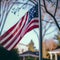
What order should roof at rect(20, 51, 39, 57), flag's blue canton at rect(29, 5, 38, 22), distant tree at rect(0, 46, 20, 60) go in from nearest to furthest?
flag's blue canton at rect(29, 5, 38, 22) < roof at rect(20, 51, 39, 57) < distant tree at rect(0, 46, 20, 60)

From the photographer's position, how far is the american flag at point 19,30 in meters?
24.0

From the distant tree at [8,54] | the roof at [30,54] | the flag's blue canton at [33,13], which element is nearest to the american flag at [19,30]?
the flag's blue canton at [33,13]

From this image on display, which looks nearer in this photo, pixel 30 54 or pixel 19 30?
pixel 30 54

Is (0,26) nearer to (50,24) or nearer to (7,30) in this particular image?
(7,30)

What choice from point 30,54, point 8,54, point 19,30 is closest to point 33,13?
point 19,30

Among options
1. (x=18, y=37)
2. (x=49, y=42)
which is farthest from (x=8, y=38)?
(x=49, y=42)

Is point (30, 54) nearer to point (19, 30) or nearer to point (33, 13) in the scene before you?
point (19, 30)

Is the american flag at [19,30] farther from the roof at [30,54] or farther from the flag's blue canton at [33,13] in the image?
the roof at [30,54]

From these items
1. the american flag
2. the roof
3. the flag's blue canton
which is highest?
the flag's blue canton

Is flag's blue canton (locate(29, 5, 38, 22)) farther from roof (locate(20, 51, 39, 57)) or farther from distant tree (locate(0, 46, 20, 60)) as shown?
distant tree (locate(0, 46, 20, 60))

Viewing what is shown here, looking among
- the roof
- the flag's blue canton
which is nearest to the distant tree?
the roof

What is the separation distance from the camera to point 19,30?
24609 millimetres

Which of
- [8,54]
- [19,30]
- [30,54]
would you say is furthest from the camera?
[8,54]

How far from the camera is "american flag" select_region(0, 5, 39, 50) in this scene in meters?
24.0
